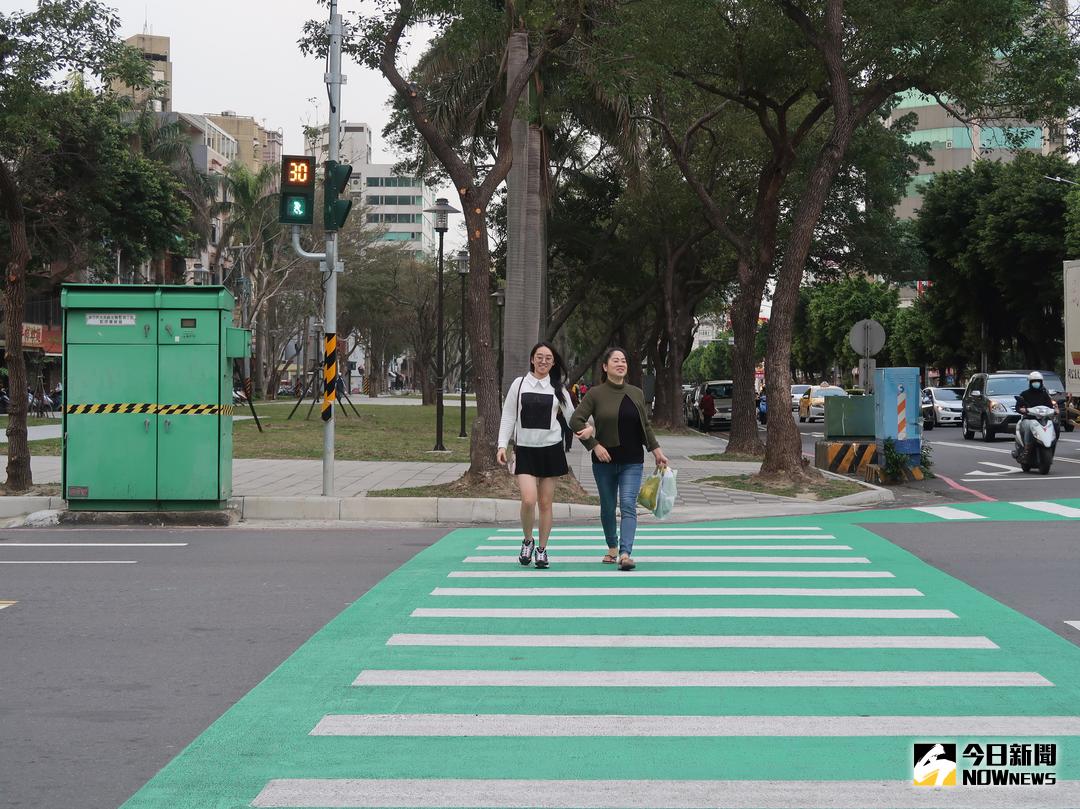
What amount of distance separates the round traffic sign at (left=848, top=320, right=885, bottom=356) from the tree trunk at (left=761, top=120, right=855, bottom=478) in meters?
5.19

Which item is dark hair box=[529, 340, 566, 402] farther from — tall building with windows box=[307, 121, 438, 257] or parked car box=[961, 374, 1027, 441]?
tall building with windows box=[307, 121, 438, 257]

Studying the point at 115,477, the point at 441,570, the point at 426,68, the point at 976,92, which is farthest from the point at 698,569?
the point at 426,68

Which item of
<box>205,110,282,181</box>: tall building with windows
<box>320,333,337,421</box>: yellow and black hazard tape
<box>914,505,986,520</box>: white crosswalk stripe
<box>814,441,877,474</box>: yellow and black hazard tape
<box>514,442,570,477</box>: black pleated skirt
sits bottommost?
<box>914,505,986,520</box>: white crosswalk stripe

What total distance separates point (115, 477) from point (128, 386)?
1.02 m

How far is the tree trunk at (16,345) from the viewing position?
15.5 metres

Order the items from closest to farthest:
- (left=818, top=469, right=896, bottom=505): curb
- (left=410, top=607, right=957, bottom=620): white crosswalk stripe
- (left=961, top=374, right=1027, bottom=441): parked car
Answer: (left=410, top=607, right=957, bottom=620): white crosswalk stripe, (left=818, top=469, right=896, bottom=505): curb, (left=961, top=374, right=1027, bottom=441): parked car

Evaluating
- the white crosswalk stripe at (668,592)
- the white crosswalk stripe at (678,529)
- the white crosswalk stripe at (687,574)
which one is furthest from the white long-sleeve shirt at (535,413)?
the white crosswalk stripe at (678,529)

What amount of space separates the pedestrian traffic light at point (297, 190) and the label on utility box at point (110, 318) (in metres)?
2.02

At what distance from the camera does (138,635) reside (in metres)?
7.54

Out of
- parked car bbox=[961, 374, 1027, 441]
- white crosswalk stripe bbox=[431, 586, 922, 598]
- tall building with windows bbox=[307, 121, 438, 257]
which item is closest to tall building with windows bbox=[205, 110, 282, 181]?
tall building with windows bbox=[307, 121, 438, 257]

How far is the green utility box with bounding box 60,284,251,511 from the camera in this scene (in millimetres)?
13992

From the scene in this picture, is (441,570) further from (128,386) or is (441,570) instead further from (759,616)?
(128,386)

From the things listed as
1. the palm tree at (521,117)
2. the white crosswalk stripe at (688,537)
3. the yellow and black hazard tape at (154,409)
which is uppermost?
the palm tree at (521,117)
